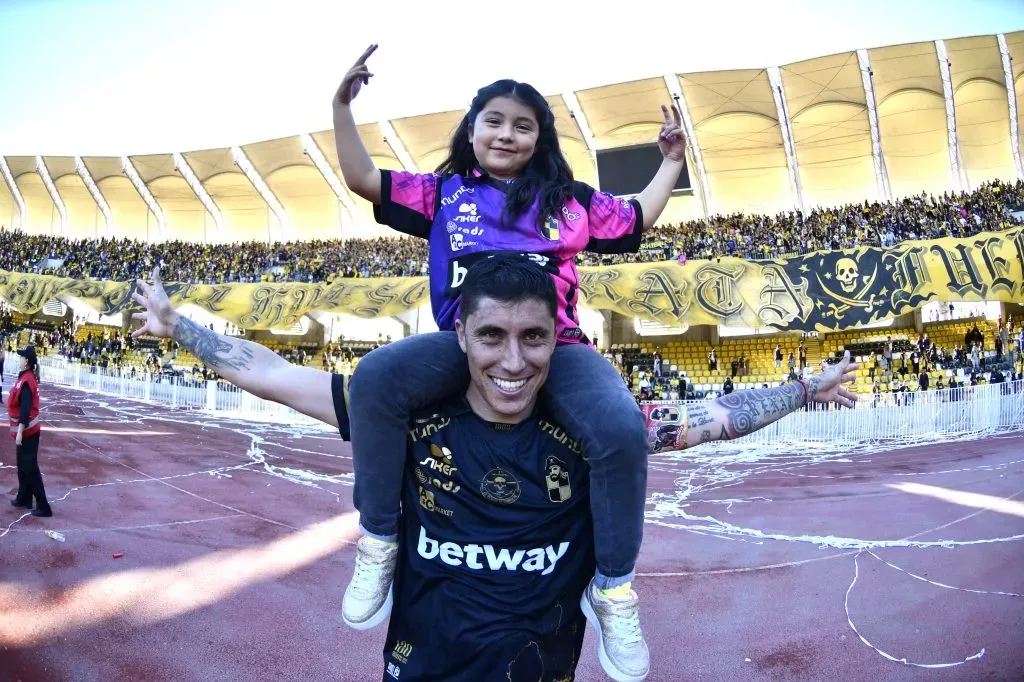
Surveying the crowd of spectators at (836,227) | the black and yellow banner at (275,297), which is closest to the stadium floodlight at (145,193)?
the black and yellow banner at (275,297)

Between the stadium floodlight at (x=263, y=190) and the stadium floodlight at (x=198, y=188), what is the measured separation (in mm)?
3143

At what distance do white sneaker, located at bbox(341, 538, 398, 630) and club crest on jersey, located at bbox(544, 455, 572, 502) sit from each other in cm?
56

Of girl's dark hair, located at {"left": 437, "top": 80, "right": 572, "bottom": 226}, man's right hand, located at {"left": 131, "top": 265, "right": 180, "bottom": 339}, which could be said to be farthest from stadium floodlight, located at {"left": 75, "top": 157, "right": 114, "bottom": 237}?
girl's dark hair, located at {"left": 437, "top": 80, "right": 572, "bottom": 226}

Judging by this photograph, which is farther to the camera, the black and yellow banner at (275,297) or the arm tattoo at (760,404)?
the black and yellow banner at (275,297)

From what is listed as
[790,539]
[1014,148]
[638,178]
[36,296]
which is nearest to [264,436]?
[790,539]

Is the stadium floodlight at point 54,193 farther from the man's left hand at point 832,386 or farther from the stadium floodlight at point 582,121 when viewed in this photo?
Answer: the man's left hand at point 832,386

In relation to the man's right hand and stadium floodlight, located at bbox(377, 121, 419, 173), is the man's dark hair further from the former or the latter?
stadium floodlight, located at bbox(377, 121, 419, 173)

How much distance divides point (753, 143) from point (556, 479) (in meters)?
29.2

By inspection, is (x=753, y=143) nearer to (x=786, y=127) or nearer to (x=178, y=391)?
(x=786, y=127)

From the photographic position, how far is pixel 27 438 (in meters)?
6.78

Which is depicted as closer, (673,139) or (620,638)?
(620,638)

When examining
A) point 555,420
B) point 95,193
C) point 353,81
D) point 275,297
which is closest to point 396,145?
point 275,297

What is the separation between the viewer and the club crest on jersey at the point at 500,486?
1998 millimetres

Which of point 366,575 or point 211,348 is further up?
point 211,348
